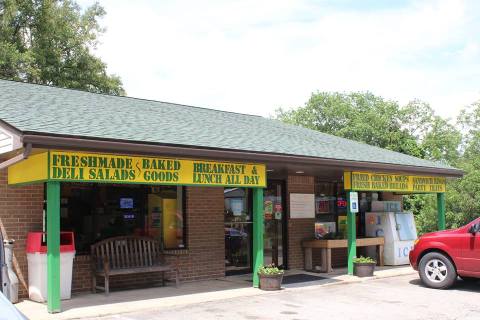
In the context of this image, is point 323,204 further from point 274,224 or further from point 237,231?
point 237,231

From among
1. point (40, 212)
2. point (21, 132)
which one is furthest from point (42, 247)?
point (21, 132)

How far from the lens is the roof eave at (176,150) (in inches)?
301

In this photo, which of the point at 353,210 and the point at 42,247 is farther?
the point at 353,210

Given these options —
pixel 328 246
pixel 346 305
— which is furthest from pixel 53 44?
pixel 346 305

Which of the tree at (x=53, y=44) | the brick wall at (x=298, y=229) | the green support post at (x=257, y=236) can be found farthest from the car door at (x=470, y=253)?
the tree at (x=53, y=44)

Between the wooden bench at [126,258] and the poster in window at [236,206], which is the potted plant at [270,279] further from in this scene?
the poster in window at [236,206]

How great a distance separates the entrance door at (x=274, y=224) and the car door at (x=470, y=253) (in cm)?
479

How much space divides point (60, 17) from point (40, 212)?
19.1 meters

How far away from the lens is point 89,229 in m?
10.8

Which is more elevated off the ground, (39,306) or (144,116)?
(144,116)

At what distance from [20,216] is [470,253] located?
27.5ft

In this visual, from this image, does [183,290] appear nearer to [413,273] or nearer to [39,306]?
[39,306]

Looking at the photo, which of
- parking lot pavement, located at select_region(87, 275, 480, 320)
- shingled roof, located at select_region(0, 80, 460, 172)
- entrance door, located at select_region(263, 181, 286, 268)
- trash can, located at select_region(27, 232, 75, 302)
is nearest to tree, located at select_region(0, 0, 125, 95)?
shingled roof, located at select_region(0, 80, 460, 172)

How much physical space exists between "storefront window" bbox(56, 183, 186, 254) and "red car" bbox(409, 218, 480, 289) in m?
5.09
